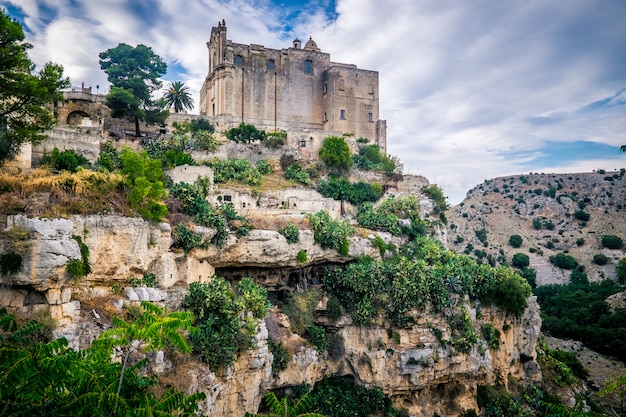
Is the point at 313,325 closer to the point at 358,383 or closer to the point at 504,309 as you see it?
the point at 358,383

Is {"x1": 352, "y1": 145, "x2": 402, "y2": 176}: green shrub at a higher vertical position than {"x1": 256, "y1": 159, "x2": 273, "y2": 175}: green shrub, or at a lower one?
higher

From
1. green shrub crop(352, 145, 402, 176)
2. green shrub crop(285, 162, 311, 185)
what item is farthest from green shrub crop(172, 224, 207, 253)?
green shrub crop(352, 145, 402, 176)

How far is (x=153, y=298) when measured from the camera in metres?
→ 18.9

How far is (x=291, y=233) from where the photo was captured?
26047 millimetres

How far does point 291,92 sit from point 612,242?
2207 inches

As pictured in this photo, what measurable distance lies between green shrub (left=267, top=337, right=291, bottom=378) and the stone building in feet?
70.0

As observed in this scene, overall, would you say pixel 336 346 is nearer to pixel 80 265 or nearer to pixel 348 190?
pixel 348 190

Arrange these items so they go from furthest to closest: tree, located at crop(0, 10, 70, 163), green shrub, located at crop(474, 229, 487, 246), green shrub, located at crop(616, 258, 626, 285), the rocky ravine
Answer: green shrub, located at crop(474, 229, 487, 246)
green shrub, located at crop(616, 258, 626, 285)
tree, located at crop(0, 10, 70, 163)
the rocky ravine

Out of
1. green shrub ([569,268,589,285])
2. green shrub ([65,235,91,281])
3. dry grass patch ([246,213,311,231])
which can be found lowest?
green shrub ([569,268,589,285])

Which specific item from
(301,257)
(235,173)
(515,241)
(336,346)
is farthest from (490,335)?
(515,241)

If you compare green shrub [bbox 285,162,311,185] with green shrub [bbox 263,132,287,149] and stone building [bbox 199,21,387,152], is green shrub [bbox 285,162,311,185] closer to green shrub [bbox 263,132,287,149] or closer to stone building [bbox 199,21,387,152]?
green shrub [bbox 263,132,287,149]

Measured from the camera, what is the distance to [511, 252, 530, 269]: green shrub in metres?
68.9

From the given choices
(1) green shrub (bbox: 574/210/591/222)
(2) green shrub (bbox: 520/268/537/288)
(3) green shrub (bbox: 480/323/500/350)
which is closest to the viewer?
(3) green shrub (bbox: 480/323/500/350)

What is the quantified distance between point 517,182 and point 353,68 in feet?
202
